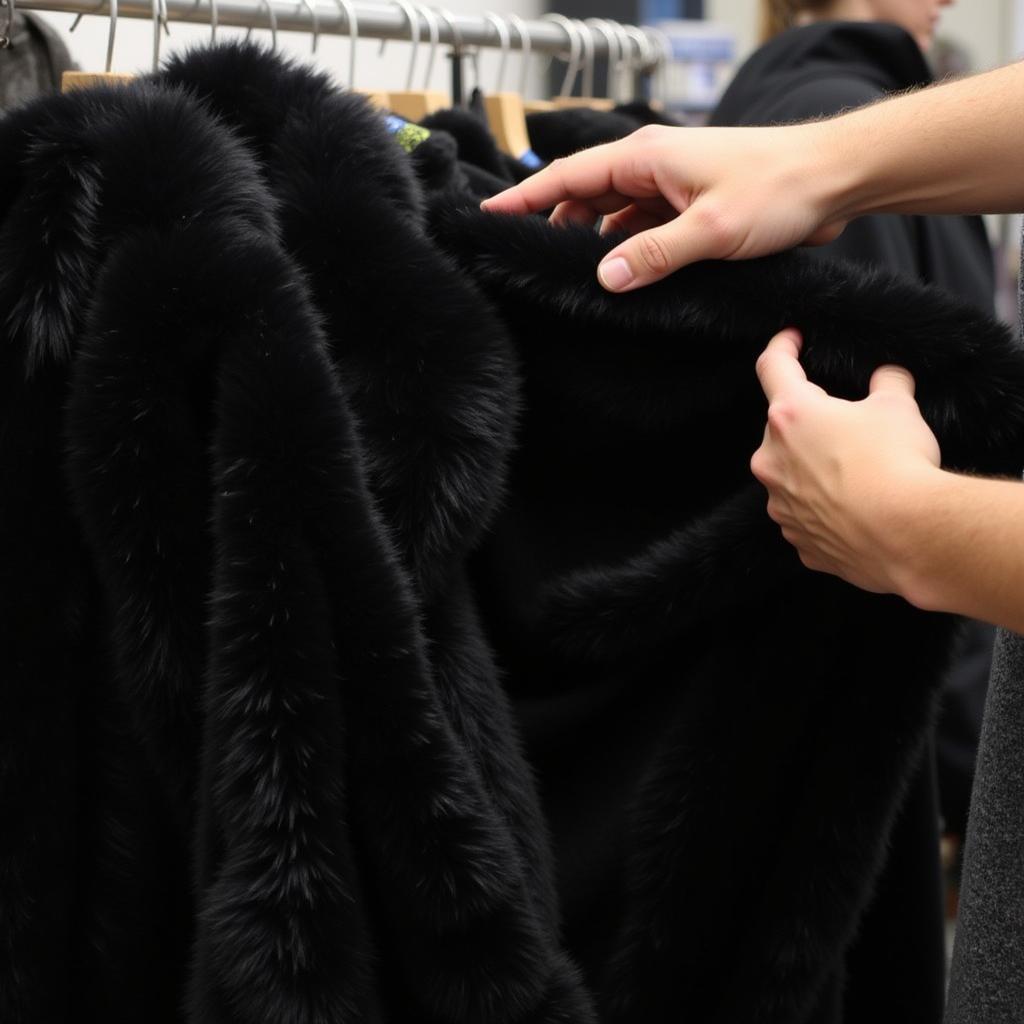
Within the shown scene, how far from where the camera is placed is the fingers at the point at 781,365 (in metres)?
0.58

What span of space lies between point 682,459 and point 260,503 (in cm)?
27

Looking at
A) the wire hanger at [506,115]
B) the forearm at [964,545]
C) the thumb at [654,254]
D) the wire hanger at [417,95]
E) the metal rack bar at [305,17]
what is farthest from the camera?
the wire hanger at [506,115]

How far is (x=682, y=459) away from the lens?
0.70 meters

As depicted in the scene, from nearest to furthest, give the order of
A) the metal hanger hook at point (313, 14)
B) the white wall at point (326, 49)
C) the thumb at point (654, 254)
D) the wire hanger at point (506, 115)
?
the thumb at point (654, 254) < the metal hanger hook at point (313, 14) < the wire hanger at point (506, 115) < the white wall at point (326, 49)

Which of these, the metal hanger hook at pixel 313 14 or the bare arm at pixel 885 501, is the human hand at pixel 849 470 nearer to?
the bare arm at pixel 885 501

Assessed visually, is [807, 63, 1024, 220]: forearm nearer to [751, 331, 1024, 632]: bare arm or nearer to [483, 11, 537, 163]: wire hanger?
[751, 331, 1024, 632]: bare arm

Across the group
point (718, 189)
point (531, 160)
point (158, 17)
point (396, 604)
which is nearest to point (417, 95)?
point (531, 160)

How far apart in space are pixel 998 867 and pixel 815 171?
38 cm

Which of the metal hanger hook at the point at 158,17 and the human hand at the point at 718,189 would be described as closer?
the human hand at the point at 718,189

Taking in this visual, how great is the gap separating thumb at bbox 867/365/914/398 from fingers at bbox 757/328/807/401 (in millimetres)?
34

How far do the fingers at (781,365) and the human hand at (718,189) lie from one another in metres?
0.05

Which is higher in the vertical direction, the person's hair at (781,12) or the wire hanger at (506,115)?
the person's hair at (781,12)

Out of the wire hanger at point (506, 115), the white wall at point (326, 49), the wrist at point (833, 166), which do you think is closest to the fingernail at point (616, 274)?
the wrist at point (833, 166)

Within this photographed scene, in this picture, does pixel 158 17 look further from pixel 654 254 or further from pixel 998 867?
pixel 998 867
